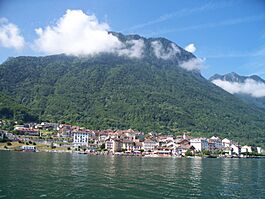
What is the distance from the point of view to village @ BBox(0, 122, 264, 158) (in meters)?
106

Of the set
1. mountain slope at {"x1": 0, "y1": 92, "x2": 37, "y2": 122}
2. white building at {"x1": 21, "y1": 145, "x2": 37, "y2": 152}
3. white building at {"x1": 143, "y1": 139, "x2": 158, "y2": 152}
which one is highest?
mountain slope at {"x1": 0, "y1": 92, "x2": 37, "y2": 122}

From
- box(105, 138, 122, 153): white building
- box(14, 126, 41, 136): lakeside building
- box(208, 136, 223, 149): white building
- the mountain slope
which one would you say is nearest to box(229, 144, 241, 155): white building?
box(208, 136, 223, 149): white building

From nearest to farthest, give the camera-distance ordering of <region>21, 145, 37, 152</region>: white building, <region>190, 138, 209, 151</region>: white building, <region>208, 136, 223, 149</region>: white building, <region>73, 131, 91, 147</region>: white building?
<region>21, 145, 37, 152</region>: white building, <region>73, 131, 91, 147</region>: white building, <region>190, 138, 209, 151</region>: white building, <region>208, 136, 223, 149</region>: white building

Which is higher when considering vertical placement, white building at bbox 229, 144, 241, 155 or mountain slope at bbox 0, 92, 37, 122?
mountain slope at bbox 0, 92, 37, 122

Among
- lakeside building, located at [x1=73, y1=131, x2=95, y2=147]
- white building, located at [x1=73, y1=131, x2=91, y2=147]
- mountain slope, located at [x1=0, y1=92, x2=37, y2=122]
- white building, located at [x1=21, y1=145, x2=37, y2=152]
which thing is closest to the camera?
white building, located at [x1=21, y1=145, x2=37, y2=152]

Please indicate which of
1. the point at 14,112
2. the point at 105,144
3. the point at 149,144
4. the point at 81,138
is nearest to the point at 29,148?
the point at 105,144

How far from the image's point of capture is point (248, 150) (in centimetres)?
13588

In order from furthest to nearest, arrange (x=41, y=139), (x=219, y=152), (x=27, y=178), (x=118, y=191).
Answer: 1. (x=219, y=152)
2. (x=41, y=139)
3. (x=27, y=178)
4. (x=118, y=191)

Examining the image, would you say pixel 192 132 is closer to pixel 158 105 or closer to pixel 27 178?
pixel 158 105

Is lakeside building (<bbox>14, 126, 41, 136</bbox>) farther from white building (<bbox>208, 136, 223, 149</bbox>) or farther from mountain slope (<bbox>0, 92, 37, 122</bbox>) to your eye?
white building (<bbox>208, 136, 223, 149</bbox>)

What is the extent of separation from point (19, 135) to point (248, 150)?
3604 inches

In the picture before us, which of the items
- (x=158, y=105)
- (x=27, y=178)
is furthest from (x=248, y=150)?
(x=27, y=178)

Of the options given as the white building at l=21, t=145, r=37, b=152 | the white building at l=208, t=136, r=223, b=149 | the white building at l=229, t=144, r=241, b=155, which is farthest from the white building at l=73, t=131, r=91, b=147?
the white building at l=229, t=144, r=241, b=155

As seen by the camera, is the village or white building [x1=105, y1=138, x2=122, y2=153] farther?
white building [x1=105, y1=138, x2=122, y2=153]
